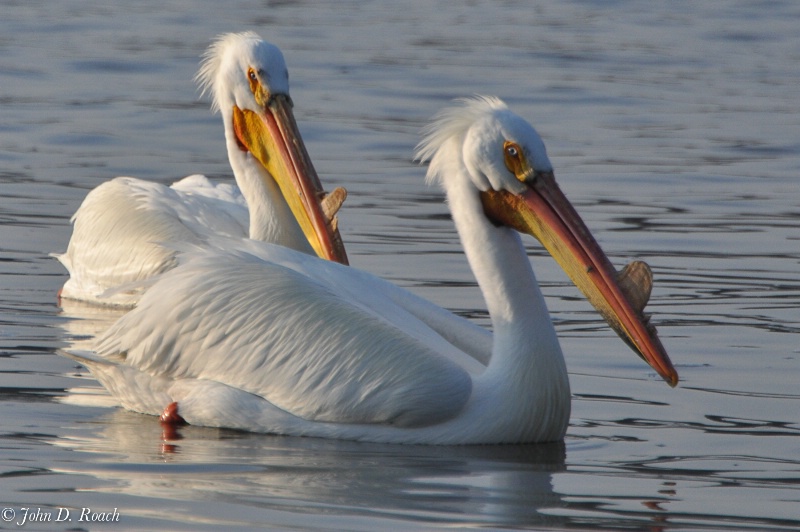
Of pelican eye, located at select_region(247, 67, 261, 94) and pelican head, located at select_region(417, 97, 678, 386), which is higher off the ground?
pelican eye, located at select_region(247, 67, 261, 94)

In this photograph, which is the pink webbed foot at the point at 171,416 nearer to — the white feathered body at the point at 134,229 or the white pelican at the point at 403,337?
the white pelican at the point at 403,337

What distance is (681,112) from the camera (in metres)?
12.2

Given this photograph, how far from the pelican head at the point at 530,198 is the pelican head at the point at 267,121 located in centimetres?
147

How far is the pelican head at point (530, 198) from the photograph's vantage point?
Result: 476cm

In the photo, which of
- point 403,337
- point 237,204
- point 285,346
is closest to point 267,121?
point 237,204

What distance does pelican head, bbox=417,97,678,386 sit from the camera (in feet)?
15.6

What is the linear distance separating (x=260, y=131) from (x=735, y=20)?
471 inches

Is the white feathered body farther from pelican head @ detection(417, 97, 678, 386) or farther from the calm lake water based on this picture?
pelican head @ detection(417, 97, 678, 386)

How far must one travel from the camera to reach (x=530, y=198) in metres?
4.85

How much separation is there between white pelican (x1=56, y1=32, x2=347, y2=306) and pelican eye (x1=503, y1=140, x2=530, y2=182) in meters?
1.37

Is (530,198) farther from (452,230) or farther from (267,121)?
(452,230)

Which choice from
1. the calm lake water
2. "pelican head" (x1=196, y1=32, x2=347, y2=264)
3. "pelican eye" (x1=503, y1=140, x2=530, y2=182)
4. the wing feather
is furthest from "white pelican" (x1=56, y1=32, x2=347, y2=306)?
"pelican eye" (x1=503, y1=140, x2=530, y2=182)

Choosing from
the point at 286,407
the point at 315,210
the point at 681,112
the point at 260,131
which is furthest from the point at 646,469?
the point at 681,112

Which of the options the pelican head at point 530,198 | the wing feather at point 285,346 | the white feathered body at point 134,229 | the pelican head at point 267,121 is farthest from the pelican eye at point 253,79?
the pelican head at point 530,198
